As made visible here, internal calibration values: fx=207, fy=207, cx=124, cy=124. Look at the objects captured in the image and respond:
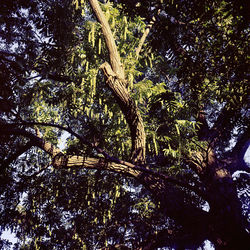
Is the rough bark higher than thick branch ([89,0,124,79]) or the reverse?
Answer: the reverse

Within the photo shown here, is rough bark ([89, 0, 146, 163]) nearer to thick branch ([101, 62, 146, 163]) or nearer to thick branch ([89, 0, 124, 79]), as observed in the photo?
thick branch ([101, 62, 146, 163])

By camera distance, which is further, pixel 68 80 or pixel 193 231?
pixel 68 80

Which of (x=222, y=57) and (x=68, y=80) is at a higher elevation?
(x=68, y=80)

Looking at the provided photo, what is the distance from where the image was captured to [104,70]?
4066 mm

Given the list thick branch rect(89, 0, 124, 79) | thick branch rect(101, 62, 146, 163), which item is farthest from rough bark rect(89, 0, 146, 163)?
thick branch rect(89, 0, 124, 79)

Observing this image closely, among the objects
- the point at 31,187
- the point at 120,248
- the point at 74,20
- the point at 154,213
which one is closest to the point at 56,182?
the point at 31,187

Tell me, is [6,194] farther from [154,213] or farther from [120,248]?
[154,213]

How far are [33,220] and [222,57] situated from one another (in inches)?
210

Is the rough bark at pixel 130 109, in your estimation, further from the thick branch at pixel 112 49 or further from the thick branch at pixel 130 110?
the thick branch at pixel 112 49

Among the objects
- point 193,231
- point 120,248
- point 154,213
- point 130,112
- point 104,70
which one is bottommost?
point 193,231

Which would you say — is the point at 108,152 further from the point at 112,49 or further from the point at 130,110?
the point at 112,49

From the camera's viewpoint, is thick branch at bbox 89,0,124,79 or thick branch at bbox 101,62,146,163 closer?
thick branch at bbox 101,62,146,163

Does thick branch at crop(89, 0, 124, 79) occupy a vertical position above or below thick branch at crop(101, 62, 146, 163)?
above

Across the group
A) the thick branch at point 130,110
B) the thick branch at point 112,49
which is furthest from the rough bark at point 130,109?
the thick branch at point 112,49
